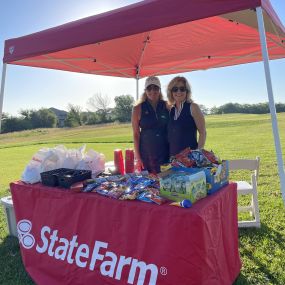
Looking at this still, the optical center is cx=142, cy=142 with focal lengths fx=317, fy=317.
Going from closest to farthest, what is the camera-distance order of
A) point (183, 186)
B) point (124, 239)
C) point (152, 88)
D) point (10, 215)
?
point (183, 186) < point (124, 239) < point (152, 88) < point (10, 215)

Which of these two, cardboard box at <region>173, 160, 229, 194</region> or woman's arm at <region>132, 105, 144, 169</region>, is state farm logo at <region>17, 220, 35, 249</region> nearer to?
woman's arm at <region>132, 105, 144, 169</region>

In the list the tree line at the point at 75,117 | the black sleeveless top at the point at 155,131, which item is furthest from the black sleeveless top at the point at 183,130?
the tree line at the point at 75,117

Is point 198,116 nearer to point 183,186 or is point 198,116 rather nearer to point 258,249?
point 183,186

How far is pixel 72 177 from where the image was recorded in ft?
8.39

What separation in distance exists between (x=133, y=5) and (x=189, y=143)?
136cm

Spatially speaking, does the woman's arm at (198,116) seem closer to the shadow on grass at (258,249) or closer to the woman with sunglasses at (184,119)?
the woman with sunglasses at (184,119)

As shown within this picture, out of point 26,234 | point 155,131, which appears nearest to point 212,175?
point 155,131

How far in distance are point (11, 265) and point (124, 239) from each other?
145cm

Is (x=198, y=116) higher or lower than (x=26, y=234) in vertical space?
higher

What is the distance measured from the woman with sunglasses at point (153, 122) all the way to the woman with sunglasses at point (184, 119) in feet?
0.71

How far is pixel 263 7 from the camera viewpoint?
6.41 feet

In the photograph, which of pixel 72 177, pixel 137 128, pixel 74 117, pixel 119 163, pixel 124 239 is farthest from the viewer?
pixel 74 117

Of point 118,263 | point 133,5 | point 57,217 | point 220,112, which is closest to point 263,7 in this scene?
point 133,5

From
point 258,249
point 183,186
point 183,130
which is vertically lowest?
point 258,249
